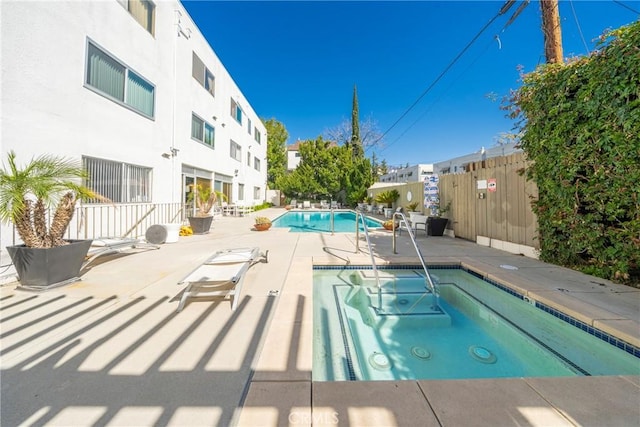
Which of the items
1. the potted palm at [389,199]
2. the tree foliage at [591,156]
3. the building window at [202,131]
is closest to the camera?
the tree foliage at [591,156]

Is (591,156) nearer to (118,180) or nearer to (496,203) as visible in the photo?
(496,203)

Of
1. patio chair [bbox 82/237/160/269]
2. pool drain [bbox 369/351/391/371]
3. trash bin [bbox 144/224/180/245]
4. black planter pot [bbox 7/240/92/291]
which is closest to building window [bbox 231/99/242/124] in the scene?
trash bin [bbox 144/224/180/245]

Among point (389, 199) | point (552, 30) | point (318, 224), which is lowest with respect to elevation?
point (318, 224)

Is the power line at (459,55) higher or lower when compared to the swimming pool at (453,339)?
higher

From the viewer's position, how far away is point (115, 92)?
674 cm

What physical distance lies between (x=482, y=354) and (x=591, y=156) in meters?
3.70

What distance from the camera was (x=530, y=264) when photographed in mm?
4922

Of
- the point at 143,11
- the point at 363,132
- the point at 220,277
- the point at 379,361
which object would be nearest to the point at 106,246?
the point at 220,277

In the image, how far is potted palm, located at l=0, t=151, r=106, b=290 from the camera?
3.33m

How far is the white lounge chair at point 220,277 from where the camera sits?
10.5 ft

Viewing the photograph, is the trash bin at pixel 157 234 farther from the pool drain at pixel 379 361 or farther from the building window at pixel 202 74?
the building window at pixel 202 74

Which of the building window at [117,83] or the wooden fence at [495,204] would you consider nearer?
the wooden fence at [495,204]

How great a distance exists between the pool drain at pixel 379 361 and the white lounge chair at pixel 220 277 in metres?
1.66

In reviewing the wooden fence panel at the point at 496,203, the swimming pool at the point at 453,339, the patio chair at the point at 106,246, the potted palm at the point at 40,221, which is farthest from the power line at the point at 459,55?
the patio chair at the point at 106,246
